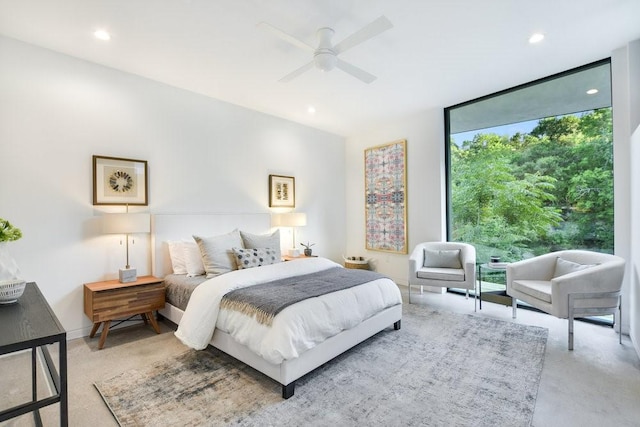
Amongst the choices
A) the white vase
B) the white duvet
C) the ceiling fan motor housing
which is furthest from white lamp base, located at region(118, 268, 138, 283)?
the ceiling fan motor housing

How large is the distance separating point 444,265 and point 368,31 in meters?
3.24

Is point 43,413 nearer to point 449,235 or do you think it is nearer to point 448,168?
point 449,235

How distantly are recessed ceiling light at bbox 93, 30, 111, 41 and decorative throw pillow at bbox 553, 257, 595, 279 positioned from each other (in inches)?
204

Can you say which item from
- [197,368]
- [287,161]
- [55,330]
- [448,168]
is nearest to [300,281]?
[197,368]

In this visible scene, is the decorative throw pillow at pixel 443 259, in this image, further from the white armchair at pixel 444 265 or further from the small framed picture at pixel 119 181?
the small framed picture at pixel 119 181

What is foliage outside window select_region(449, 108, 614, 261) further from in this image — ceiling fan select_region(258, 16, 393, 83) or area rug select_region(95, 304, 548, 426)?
ceiling fan select_region(258, 16, 393, 83)

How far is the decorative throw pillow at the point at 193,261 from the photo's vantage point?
138 inches

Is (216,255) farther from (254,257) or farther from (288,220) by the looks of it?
(288,220)

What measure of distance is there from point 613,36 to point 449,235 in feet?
9.68

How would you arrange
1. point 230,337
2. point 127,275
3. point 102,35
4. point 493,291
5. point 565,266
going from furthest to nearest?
1. point 493,291
2. point 565,266
3. point 127,275
4. point 102,35
5. point 230,337

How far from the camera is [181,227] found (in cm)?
390

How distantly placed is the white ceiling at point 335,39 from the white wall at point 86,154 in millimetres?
261

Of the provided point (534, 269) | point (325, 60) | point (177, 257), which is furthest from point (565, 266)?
point (177, 257)

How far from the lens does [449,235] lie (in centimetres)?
494
